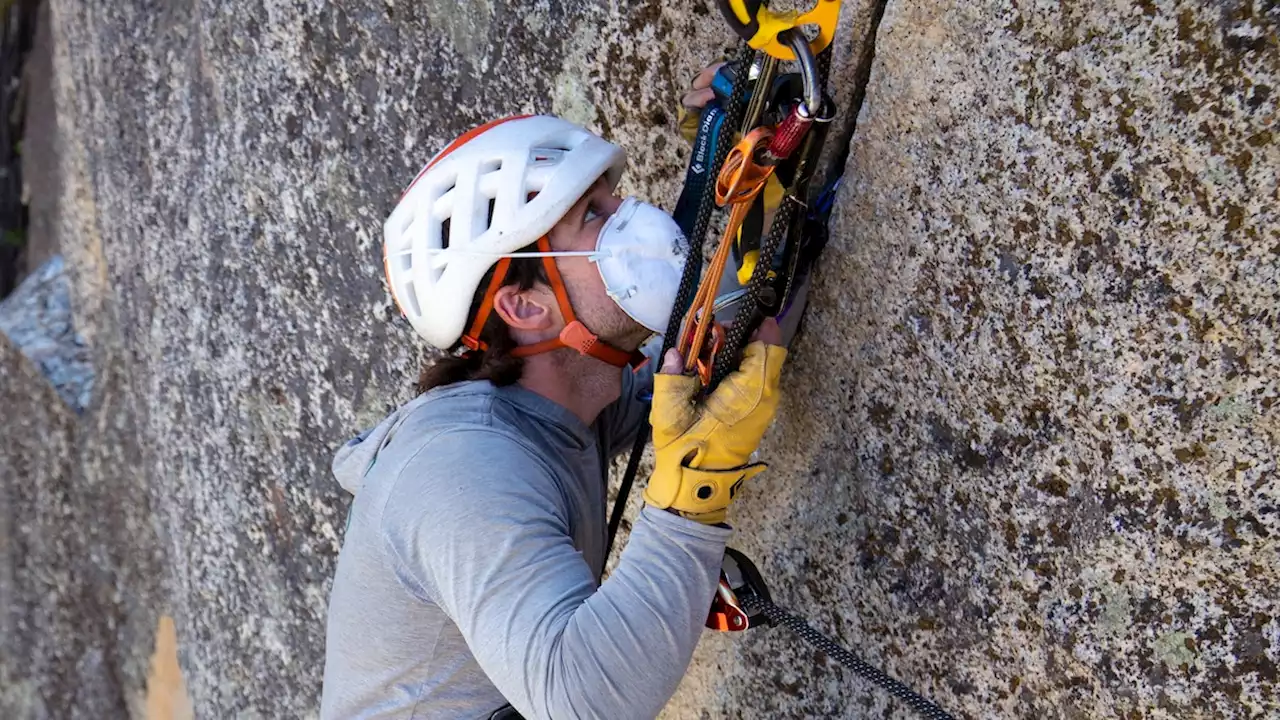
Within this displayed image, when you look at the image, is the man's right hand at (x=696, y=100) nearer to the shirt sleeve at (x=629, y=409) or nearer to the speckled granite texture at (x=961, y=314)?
the speckled granite texture at (x=961, y=314)

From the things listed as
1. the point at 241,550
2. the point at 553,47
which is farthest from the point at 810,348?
the point at 241,550

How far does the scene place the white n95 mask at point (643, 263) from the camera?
182cm

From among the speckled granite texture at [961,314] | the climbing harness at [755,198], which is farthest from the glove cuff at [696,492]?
the speckled granite texture at [961,314]

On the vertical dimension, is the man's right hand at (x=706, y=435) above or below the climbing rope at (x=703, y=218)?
below

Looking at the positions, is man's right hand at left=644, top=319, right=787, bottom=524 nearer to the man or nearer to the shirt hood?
→ the man

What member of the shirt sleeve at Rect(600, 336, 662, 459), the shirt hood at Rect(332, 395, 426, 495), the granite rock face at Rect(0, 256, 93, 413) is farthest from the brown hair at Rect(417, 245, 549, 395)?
the granite rock face at Rect(0, 256, 93, 413)

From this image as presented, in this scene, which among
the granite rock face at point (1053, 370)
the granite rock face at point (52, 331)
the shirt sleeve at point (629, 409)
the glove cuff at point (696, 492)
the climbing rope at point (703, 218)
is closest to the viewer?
the granite rock face at point (1053, 370)

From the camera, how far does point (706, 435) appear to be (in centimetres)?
164

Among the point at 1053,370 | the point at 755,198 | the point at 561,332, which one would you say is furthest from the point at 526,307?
the point at 1053,370

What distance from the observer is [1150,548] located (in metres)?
1.59

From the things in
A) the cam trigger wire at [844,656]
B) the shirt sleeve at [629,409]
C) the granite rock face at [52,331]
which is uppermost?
the shirt sleeve at [629,409]

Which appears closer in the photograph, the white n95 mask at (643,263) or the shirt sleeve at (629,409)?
the white n95 mask at (643,263)

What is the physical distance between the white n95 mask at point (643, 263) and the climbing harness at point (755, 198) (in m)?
0.06

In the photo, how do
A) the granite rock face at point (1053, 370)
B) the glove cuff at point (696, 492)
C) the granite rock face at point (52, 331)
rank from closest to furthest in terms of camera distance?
the granite rock face at point (1053, 370) → the glove cuff at point (696, 492) → the granite rock face at point (52, 331)
